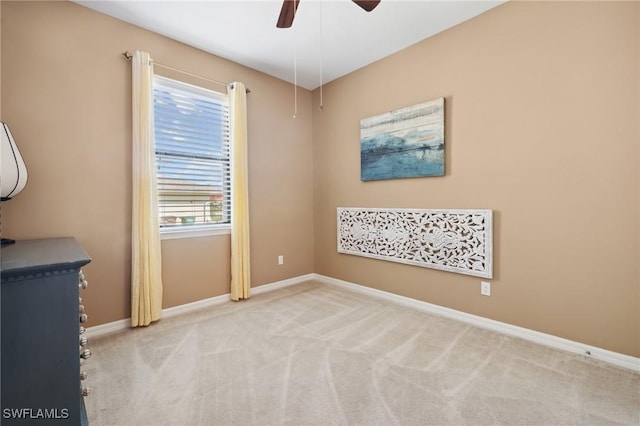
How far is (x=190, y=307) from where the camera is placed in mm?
2988

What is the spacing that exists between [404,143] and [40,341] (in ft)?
9.82

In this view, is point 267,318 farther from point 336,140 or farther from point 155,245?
point 336,140

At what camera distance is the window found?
284cm

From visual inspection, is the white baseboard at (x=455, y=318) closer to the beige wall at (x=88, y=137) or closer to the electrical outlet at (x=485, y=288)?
the beige wall at (x=88, y=137)

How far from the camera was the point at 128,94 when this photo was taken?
8.46ft

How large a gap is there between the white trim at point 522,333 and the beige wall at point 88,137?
194 centimetres

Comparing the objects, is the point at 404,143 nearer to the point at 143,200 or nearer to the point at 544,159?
the point at 544,159

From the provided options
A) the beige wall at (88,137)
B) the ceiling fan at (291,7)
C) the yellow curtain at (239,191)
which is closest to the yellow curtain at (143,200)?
the beige wall at (88,137)

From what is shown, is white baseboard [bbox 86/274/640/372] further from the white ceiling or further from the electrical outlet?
the white ceiling

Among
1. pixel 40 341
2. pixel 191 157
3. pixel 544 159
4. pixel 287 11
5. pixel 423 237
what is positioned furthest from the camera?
pixel 191 157

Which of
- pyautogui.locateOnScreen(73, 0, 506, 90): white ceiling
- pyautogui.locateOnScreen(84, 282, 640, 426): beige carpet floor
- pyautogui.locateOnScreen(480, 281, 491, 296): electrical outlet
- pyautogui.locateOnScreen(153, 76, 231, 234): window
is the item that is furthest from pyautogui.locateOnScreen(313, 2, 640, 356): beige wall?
pyautogui.locateOnScreen(153, 76, 231, 234): window

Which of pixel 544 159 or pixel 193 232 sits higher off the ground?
pixel 544 159

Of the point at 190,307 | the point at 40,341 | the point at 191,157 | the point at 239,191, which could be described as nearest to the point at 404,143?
the point at 239,191

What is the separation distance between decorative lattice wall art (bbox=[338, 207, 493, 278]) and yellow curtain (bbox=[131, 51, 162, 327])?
212 cm
